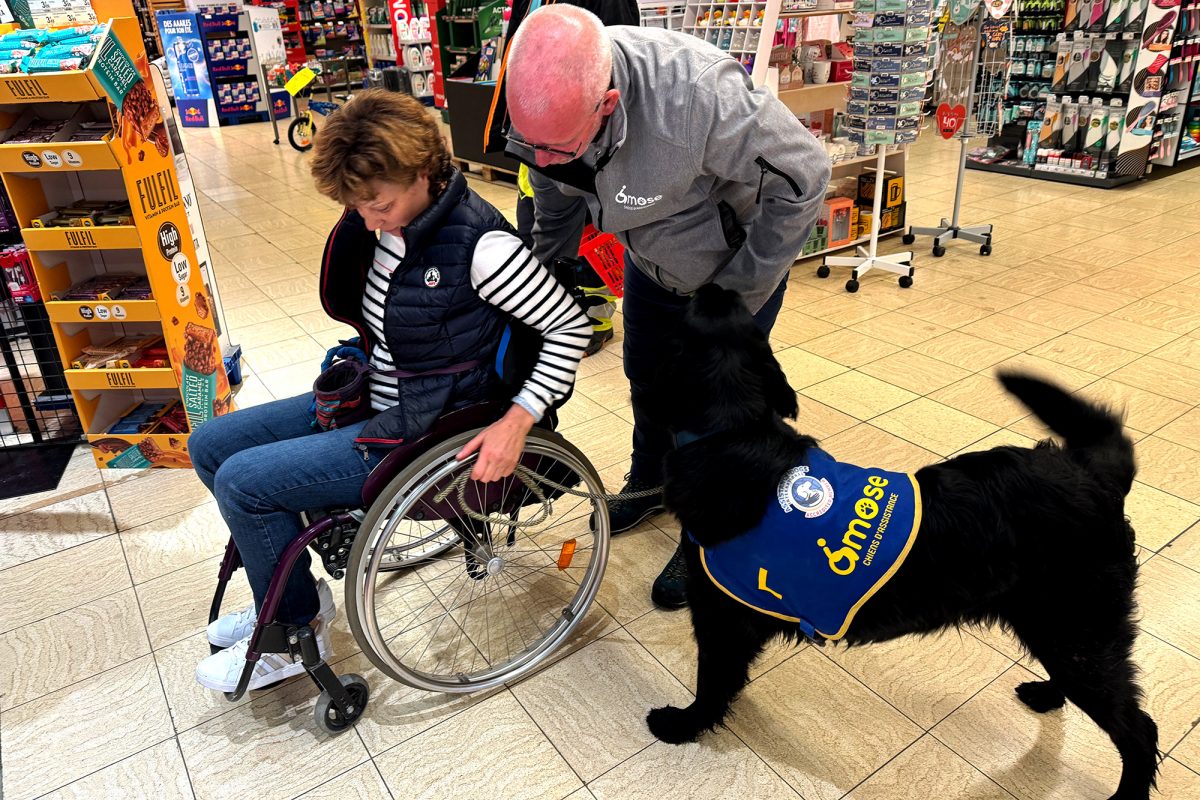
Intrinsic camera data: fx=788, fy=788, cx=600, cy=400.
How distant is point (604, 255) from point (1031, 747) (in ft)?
8.03

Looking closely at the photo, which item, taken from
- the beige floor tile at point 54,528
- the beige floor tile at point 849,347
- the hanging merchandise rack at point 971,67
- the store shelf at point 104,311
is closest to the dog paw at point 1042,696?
the beige floor tile at point 849,347

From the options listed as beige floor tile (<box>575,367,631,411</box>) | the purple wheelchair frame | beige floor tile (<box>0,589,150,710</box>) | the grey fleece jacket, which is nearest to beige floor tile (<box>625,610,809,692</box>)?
the purple wheelchair frame

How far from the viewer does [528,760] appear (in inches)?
66.5

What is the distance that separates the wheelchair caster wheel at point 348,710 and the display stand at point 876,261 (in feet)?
10.5

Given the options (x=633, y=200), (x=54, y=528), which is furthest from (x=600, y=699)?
(x=54, y=528)

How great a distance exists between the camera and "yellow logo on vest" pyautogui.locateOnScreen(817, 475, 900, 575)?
1302 mm

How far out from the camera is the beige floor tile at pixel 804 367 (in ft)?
10.5

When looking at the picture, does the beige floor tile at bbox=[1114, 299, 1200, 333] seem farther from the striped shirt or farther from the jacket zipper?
the striped shirt

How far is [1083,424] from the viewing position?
1388mm

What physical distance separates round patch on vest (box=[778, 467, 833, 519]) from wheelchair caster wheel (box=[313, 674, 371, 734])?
108 cm

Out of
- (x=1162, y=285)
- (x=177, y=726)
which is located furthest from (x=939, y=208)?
(x=177, y=726)

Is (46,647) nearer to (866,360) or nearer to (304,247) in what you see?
(866,360)

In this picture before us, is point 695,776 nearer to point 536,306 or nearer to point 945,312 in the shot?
point 536,306

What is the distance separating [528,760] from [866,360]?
2.31 metres
